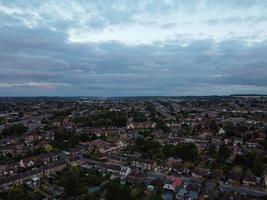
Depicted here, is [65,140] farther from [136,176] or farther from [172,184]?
[172,184]

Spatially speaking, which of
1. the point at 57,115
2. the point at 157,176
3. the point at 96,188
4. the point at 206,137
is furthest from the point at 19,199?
the point at 57,115

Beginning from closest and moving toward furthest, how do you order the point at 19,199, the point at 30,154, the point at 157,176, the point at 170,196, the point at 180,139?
the point at 19,199 < the point at 170,196 < the point at 157,176 < the point at 30,154 < the point at 180,139

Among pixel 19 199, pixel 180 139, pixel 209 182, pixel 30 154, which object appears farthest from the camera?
pixel 180 139

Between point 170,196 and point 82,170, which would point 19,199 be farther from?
point 170,196

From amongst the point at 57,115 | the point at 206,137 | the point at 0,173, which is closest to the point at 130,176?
the point at 0,173


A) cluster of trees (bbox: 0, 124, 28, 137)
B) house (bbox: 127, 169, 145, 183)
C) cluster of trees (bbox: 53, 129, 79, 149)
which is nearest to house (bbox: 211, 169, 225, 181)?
house (bbox: 127, 169, 145, 183)

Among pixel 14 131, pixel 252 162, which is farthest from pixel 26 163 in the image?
pixel 252 162

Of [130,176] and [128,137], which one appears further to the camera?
[128,137]

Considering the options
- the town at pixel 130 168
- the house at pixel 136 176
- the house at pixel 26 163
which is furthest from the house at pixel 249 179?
the house at pixel 26 163
